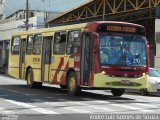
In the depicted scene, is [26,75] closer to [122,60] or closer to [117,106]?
[122,60]

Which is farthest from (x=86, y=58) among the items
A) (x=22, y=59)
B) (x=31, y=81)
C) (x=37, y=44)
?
(x=22, y=59)

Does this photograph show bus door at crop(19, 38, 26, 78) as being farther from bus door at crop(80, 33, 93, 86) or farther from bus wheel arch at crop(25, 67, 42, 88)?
bus door at crop(80, 33, 93, 86)

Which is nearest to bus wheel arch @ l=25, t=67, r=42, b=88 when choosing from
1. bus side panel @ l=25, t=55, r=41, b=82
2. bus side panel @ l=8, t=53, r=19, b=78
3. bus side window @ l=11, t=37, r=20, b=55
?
bus side panel @ l=25, t=55, r=41, b=82

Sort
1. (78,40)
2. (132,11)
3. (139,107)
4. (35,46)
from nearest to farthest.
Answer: (139,107) < (78,40) < (35,46) < (132,11)

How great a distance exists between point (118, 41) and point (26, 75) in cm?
795

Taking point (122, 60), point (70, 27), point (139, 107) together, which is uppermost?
point (70, 27)

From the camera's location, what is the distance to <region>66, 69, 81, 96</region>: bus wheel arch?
68.0ft

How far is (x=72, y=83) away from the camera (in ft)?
69.0

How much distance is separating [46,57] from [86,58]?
13.8 feet

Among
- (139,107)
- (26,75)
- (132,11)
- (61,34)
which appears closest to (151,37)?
(132,11)

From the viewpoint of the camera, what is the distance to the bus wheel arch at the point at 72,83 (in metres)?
20.7

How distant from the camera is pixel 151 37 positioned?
43.3m

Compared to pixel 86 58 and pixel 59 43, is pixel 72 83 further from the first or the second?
pixel 59 43

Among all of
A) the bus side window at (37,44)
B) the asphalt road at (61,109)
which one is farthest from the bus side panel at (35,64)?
the asphalt road at (61,109)
